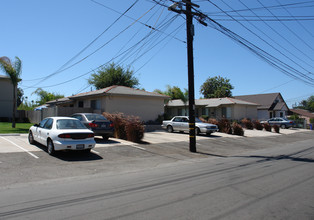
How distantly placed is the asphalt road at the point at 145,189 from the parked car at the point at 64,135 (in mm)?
515

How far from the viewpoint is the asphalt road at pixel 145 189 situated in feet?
14.5

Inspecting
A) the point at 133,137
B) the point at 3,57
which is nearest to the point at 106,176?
the point at 133,137

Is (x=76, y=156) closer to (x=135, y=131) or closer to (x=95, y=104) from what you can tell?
(x=135, y=131)

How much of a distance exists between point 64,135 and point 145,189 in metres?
5.06

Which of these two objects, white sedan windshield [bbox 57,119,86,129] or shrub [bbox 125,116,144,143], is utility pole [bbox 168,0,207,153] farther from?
white sedan windshield [bbox 57,119,86,129]

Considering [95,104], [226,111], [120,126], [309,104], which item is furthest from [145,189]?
[309,104]

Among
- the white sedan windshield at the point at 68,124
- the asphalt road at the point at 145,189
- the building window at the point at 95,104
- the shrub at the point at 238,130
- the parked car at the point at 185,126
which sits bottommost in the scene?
the asphalt road at the point at 145,189

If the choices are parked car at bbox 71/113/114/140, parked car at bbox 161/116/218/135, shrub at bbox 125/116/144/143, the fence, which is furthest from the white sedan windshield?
parked car at bbox 161/116/218/135

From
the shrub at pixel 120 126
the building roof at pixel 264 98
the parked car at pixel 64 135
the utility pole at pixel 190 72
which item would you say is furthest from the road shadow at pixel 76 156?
the building roof at pixel 264 98

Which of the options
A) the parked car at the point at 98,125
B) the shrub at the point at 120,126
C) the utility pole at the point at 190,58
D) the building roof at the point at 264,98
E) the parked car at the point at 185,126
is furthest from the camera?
the building roof at the point at 264,98

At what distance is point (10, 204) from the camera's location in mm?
4762

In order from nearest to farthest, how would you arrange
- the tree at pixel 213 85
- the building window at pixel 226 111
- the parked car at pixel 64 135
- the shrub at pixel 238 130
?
the parked car at pixel 64 135 < the shrub at pixel 238 130 < the building window at pixel 226 111 < the tree at pixel 213 85

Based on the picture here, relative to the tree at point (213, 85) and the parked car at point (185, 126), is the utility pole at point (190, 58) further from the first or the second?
the tree at point (213, 85)

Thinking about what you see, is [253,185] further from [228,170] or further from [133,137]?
[133,137]
